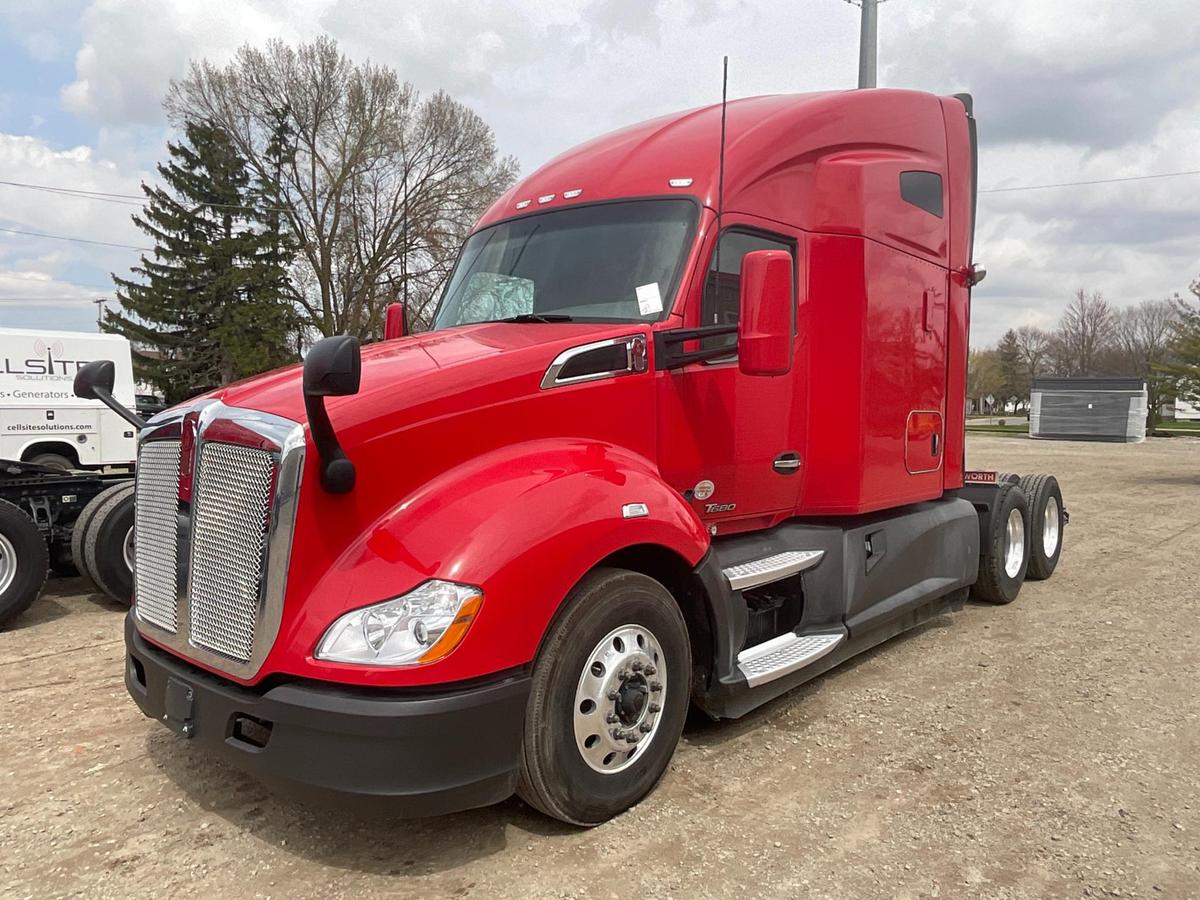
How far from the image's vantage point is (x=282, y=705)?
2760 mm

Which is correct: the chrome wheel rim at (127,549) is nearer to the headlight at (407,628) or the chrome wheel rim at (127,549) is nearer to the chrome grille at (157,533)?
the chrome grille at (157,533)

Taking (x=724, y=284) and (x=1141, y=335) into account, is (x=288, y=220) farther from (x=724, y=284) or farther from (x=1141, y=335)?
(x=1141, y=335)

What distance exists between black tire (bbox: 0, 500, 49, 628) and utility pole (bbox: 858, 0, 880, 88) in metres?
12.1

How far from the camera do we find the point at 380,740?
8.75ft

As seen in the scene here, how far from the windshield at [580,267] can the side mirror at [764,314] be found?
0.47 meters

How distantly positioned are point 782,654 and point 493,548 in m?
2.00

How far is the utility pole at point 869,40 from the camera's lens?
12.8 m

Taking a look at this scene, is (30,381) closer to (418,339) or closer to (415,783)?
(418,339)

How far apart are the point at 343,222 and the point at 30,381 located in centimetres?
2177

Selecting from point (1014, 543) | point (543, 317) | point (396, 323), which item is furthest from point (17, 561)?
point (1014, 543)

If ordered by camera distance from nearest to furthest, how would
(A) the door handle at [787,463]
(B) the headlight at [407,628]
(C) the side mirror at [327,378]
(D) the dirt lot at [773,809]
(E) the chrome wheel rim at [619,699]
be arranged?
(C) the side mirror at [327,378]
(B) the headlight at [407,628]
(D) the dirt lot at [773,809]
(E) the chrome wheel rim at [619,699]
(A) the door handle at [787,463]

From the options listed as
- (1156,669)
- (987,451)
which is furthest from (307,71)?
(1156,669)

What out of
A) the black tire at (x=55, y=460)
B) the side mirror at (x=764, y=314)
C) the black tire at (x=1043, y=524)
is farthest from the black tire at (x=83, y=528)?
the black tire at (x=1043, y=524)

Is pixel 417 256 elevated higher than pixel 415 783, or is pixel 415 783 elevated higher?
pixel 417 256
